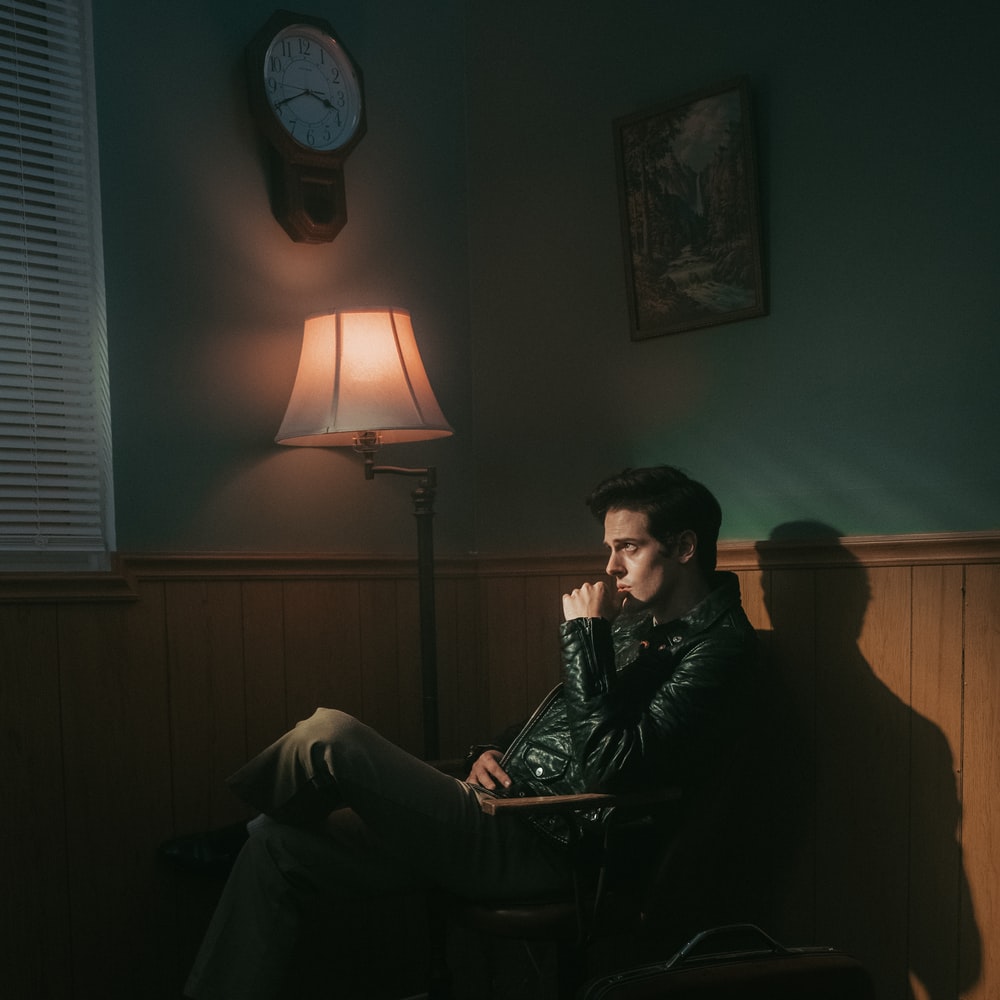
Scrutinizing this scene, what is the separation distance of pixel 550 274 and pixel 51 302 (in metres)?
1.32

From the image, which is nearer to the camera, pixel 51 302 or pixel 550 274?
pixel 51 302

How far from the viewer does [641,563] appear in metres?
2.17

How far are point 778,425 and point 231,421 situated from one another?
1.32m

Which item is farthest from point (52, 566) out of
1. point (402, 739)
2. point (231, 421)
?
point (402, 739)

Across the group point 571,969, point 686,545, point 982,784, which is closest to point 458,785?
point 571,969

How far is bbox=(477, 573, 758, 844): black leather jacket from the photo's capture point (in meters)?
1.89

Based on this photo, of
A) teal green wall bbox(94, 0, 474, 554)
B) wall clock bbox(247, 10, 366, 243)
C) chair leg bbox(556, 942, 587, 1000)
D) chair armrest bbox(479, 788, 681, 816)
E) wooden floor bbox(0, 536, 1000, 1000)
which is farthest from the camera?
wall clock bbox(247, 10, 366, 243)

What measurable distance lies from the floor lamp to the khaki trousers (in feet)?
1.84

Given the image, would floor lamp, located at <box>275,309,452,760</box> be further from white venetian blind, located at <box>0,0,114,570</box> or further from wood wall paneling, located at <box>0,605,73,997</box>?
wood wall paneling, located at <box>0,605,73,997</box>

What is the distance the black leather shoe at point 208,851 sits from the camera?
218 cm

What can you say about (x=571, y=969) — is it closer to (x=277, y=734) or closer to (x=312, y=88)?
(x=277, y=734)

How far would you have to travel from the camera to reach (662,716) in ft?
6.31

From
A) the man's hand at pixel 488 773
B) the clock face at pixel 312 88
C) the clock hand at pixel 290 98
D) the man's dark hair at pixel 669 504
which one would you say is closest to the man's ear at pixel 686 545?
the man's dark hair at pixel 669 504

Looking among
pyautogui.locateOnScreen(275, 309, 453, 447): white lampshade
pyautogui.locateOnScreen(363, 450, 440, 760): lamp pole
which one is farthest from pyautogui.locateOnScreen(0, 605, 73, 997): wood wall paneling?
pyautogui.locateOnScreen(363, 450, 440, 760): lamp pole
